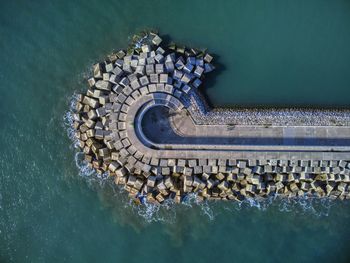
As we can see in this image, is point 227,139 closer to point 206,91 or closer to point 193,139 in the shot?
point 193,139

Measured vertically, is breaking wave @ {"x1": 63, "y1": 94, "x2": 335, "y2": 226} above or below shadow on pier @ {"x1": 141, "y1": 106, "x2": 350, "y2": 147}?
below

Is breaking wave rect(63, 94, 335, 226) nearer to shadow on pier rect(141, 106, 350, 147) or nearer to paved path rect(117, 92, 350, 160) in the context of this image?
paved path rect(117, 92, 350, 160)

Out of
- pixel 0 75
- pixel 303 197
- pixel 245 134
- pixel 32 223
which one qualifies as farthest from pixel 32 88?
pixel 303 197

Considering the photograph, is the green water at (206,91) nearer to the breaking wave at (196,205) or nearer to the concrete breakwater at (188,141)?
the breaking wave at (196,205)

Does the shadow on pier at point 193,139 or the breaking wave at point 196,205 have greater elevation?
the shadow on pier at point 193,139

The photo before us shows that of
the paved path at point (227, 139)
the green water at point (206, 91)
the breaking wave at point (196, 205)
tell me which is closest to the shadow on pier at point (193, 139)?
the paved path at point (227, 139)

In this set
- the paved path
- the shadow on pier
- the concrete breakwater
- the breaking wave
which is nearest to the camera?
the paved path

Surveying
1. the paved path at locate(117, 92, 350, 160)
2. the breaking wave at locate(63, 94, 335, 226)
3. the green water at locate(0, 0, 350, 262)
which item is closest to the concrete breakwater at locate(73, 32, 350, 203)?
the paved path at locate(117, 92, 350, 160)
